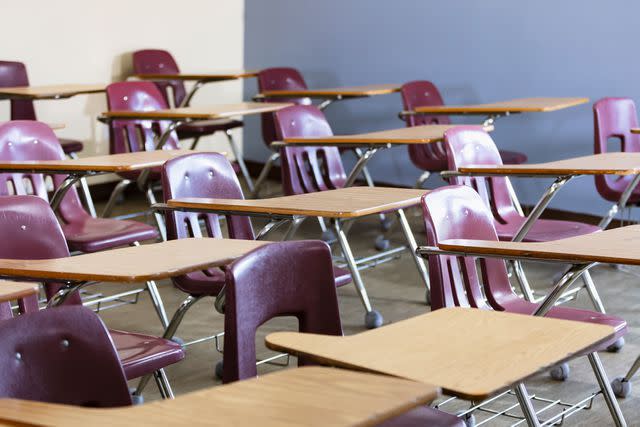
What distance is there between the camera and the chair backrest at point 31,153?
4379 mm

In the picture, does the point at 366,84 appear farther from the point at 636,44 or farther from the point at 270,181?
the point at 636,44

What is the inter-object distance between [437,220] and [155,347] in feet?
2.83

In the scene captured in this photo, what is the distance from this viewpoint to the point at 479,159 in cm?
442

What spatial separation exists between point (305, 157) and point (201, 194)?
1.53 meters

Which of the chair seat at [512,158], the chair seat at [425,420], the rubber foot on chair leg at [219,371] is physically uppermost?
the chair seat at [425,420]

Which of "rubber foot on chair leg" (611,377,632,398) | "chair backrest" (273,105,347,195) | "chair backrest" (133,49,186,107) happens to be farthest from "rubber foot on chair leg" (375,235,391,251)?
"rubber foot on chair leg" (611,377,632,398)

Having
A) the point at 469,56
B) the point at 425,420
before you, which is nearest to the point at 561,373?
the point at 425,420

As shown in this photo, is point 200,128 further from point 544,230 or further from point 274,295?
point 274,295

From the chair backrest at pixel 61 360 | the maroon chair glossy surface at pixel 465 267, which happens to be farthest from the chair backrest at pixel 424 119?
the chair backrest at pixel 61 360

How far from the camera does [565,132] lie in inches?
272

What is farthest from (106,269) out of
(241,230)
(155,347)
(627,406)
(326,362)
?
(627,406)

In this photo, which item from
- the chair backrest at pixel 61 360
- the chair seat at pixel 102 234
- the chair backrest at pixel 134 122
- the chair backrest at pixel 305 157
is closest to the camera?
the chair backrest at pixel 61 360

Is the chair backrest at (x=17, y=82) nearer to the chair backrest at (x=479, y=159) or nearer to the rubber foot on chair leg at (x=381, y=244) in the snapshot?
the rubber foot on chair leg at (x=381, y=244)

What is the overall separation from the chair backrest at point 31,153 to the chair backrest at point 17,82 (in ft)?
7.53
